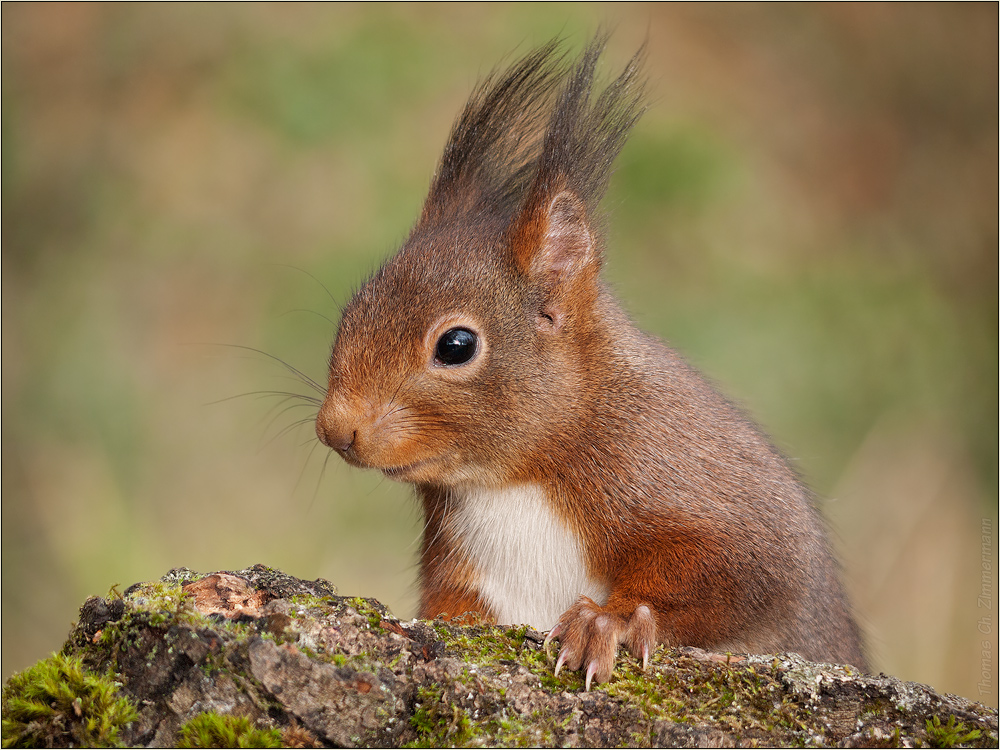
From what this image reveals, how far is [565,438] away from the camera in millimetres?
3385

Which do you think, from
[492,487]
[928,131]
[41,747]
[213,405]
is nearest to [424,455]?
[492,487]

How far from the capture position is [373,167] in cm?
763

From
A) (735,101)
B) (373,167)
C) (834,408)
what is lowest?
(834,408)

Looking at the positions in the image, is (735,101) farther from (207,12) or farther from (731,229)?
(207,12)

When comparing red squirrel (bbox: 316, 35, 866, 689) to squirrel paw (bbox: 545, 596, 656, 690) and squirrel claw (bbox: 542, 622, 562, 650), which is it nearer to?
squirrel paw (bbox: 545, 596, 656, 690)

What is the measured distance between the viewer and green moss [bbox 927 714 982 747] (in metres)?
2.18

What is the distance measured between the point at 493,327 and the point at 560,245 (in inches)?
16.7

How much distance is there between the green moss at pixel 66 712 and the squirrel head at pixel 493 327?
49.9 inches

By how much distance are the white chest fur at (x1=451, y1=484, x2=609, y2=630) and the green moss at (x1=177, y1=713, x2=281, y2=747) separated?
4.87ft

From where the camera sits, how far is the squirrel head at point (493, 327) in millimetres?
3283

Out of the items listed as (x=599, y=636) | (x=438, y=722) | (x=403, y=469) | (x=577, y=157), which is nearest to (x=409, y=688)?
(x=438, y=722)

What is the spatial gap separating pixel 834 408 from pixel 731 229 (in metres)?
1.68

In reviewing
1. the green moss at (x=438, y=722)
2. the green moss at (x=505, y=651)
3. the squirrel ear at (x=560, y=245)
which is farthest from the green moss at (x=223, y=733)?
the squirrel ear at (x=560, y=245)

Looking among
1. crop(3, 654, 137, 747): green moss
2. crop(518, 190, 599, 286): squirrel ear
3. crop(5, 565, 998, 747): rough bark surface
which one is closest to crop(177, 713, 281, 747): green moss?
crop(5, 565, 998, 747): rough bark surface
